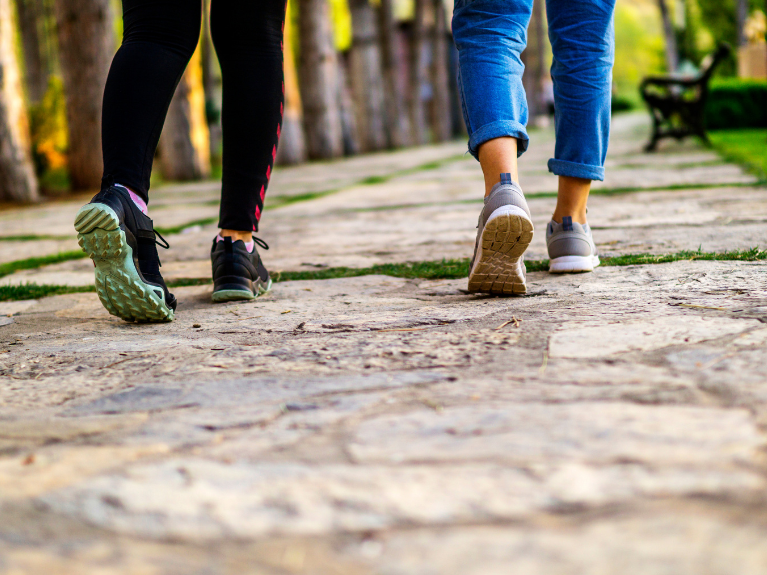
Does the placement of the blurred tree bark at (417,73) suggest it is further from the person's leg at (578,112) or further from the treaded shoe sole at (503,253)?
the treaded shoe sole at (503,253)

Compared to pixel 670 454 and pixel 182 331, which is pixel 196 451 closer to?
pixel 670 454

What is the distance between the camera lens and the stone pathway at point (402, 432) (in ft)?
2.22

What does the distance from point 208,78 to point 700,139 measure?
30.7 ft

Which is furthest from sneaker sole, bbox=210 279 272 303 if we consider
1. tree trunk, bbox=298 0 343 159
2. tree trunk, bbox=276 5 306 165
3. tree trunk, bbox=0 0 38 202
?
tree trunk, bbox=298 0 343 159

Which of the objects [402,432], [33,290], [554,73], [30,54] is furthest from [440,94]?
[402,432]

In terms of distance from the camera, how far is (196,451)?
910 millimetres

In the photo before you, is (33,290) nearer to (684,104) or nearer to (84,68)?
(84,68)

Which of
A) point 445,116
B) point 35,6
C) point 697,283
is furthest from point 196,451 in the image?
point 35,6

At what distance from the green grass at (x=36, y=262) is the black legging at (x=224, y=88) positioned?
46.6 inches

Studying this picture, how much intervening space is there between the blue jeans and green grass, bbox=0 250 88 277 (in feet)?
5.88

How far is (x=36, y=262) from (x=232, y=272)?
131cm

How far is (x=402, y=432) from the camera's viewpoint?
928mm

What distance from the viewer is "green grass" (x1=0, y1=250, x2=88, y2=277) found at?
275 centimetres

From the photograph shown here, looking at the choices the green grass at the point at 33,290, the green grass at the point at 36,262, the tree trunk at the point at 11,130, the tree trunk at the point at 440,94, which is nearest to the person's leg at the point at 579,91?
the green grass at the point at 33,290
